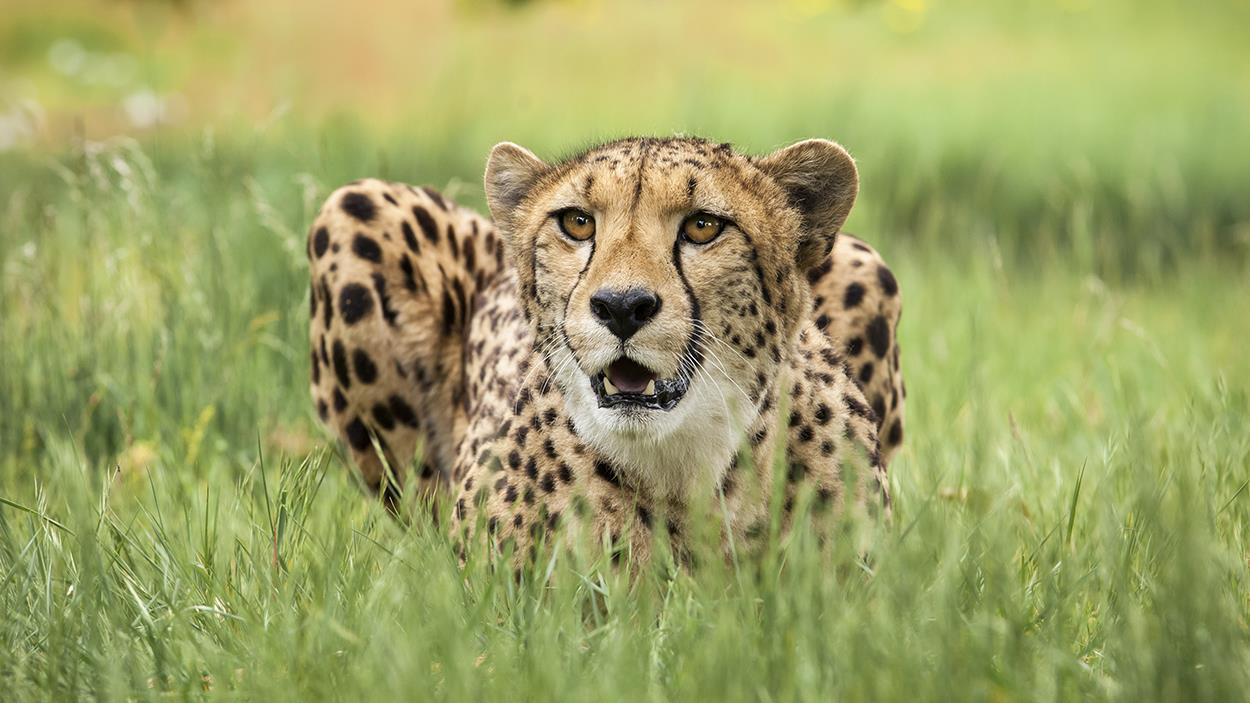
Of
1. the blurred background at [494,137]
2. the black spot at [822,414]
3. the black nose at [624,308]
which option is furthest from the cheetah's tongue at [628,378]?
the blurred background at [494,137]

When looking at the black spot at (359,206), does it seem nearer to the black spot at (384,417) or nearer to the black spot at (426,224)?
the black spot at (426,224)

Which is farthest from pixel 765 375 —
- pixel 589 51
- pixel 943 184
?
pixel 589 51

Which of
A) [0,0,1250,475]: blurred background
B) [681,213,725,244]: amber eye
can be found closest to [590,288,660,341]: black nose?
[681,213,725,244]: amber eye

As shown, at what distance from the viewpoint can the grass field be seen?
7.24 ft

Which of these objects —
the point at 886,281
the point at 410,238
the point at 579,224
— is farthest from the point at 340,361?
the point at 886,281

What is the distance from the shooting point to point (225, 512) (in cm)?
328

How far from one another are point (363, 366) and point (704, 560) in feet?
5.66

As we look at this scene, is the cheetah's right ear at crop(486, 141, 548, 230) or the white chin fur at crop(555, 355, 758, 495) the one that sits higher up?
the cheetah's right ear at crop(486, 141, 548, 230)

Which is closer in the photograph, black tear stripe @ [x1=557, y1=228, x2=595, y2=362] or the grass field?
the grass field

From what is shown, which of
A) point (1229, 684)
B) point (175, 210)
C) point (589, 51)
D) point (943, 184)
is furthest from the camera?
point (589, 51)

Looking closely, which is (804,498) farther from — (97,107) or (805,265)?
(97,107)

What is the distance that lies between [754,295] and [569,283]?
0.38m

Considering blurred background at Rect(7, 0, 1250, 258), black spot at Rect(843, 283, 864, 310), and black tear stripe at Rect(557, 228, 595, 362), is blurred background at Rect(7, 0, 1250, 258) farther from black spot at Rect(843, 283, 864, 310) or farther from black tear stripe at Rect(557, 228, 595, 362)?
black tear stripe at Rect(557, 228, 595, 362)

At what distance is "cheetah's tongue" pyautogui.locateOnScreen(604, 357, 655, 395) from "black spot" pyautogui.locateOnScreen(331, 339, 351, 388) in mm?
1432
